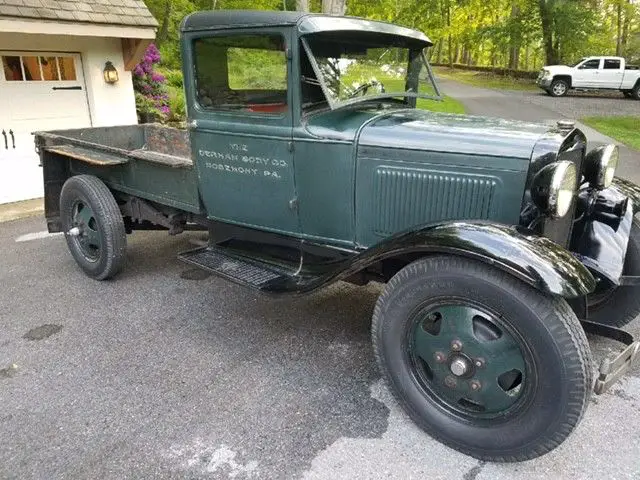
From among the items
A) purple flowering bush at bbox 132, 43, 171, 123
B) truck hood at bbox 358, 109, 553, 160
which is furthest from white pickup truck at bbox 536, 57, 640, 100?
truck hood at bbox 358, 109, 553, 160

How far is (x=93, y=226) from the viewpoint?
14.0 feet

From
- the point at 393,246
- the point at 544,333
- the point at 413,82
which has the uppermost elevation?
the point at 413,82

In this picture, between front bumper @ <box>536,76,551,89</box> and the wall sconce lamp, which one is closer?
the wall sconce lamp

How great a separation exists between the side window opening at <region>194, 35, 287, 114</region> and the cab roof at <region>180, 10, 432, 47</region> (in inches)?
3.2

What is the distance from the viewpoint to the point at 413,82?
3.58 metres

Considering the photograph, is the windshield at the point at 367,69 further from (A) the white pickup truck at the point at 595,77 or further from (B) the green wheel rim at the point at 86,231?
(A) the white pickup truck at the point at 595,77

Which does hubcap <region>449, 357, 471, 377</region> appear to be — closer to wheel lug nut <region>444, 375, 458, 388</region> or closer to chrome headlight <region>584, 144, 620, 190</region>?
wheel lug nut <region>444, 375, 458, 388</region>

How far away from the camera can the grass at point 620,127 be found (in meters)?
10.9

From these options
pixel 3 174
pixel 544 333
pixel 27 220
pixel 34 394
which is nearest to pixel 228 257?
pixel 34 394

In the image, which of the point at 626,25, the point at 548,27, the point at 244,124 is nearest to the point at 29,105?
the point at 244,124

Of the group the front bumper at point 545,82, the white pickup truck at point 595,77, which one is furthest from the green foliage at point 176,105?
the white pickup truck at point 595,77

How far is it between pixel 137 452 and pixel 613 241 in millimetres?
2764

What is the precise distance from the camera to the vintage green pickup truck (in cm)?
215

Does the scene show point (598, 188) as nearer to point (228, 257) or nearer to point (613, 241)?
point (613, 241)
